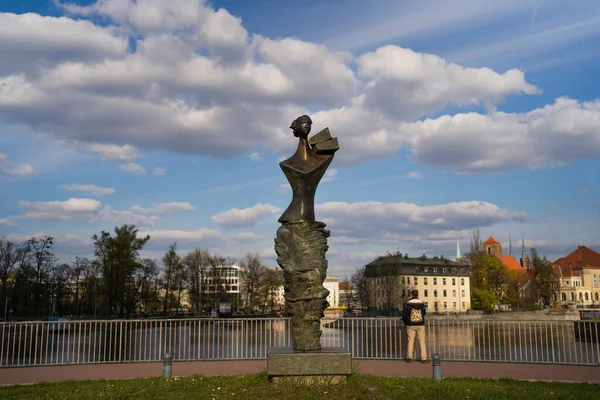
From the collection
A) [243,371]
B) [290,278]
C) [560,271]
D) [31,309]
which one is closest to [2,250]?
[31,309]

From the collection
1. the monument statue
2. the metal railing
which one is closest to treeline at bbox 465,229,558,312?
the metal railing

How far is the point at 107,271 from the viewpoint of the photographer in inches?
2008

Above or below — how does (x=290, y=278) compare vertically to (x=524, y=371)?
above

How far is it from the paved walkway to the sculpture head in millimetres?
5789

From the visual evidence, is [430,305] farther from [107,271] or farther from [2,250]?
[2,250]

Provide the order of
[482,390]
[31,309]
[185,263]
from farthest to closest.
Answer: [185,263]
[31,309]
[482,390]

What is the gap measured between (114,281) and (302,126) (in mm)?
45132

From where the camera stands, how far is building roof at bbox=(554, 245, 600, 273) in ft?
434

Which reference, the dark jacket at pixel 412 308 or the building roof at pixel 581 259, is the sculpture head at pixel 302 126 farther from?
the building roof at pixel 581 259

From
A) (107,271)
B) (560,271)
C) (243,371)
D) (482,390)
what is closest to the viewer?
(482,390)

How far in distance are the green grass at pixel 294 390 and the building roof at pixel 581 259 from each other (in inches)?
5465

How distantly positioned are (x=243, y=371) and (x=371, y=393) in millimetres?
5338

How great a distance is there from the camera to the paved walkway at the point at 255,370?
12.3m

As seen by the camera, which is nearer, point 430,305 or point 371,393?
point 371,393
